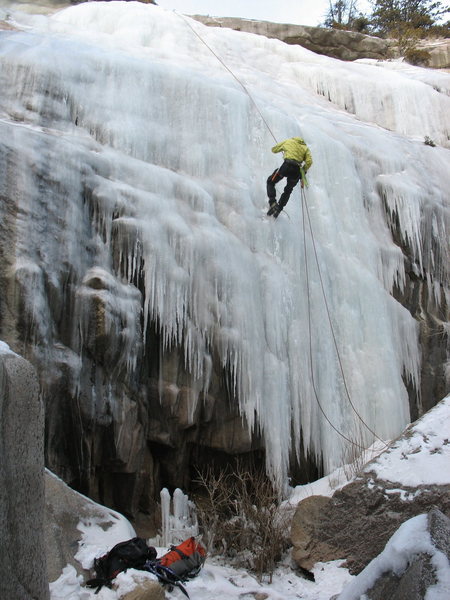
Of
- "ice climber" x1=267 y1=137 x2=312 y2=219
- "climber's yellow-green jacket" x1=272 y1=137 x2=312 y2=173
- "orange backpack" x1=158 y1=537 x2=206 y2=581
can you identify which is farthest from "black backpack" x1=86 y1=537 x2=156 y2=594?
"climber's yellow-green jacket" x1=272 y1=137 x2=312 y2=173

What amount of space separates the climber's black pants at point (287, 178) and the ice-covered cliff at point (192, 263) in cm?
28

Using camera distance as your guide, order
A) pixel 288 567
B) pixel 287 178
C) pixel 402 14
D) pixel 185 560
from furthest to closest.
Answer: pixel 402 14
pixel 287 178
pixel 288 567
pixel 185 560

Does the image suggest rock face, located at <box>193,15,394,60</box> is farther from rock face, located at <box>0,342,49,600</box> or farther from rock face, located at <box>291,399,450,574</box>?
rock face, located at <box>0,342,49,600</box>

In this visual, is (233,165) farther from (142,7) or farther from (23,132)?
(142,7)

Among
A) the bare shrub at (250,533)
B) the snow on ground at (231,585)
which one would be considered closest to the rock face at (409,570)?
the snow on ground at (231,585)

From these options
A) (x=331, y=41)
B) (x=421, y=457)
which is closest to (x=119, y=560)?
(x=421, y=457)

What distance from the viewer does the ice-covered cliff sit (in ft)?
19.3

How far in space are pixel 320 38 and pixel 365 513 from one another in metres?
13.4

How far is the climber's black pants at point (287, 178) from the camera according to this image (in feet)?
26.0

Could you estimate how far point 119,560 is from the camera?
4.08 metres

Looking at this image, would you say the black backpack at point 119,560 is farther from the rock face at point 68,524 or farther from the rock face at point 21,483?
the rock face at point 21,483

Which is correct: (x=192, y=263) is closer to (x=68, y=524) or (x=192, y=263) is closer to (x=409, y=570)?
(x=68, y=524)

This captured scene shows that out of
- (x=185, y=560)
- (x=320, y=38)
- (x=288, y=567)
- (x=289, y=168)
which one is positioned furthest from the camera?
(x=320, y=38)

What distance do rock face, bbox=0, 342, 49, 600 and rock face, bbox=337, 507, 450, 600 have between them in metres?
1.27
